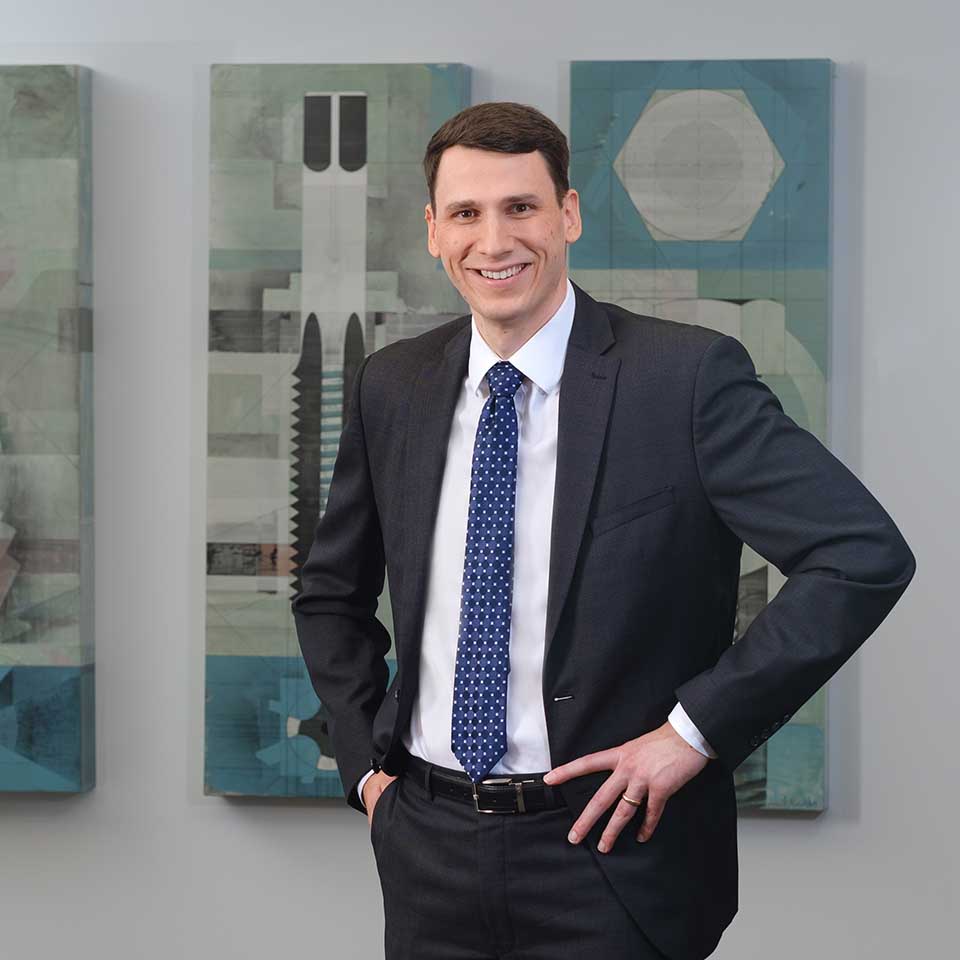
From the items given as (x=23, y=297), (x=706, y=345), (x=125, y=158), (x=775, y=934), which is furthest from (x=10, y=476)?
(x=775, y=934)

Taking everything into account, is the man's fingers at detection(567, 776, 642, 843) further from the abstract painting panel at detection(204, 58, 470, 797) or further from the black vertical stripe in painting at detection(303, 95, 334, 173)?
the black vertical stripe in painting at detection(303, 95, 334, 173)

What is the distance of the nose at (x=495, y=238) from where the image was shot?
1.49 m

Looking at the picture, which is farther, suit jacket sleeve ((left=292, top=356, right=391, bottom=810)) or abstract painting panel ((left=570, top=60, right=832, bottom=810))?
abstract painting panel ((left=570, top=60, right=832, bottom=810))

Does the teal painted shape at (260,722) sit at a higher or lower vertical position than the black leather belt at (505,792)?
lower

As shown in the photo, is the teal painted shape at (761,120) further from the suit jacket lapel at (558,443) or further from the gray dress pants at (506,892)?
the gray dress pants at (506,892)

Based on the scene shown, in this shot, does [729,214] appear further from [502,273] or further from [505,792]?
[505,792]

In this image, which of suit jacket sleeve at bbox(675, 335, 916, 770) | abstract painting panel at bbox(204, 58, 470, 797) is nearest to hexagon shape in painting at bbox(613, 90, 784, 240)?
abstract painting panel at bbox(204, 58, 470, 797)

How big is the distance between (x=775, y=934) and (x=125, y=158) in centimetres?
207

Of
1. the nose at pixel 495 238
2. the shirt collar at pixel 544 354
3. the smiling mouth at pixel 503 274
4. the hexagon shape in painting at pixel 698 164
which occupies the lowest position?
the shirt collar at pixel 544 354

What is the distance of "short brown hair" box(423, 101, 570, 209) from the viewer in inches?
59.2

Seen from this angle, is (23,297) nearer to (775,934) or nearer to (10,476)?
(10,476)

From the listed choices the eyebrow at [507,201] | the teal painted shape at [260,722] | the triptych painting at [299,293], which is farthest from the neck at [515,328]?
the teal painted shape at [260,722]

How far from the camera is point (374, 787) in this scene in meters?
1.67

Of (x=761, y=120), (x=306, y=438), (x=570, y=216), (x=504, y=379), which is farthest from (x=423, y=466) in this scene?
(x=761, y=120)
